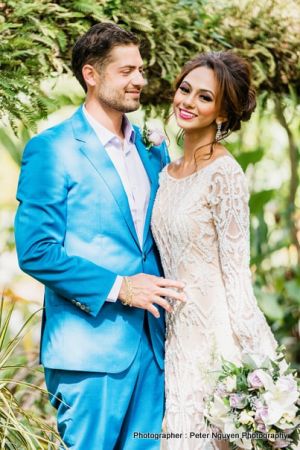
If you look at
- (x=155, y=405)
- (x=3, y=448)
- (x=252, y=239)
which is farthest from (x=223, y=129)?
(x=252, y=239)

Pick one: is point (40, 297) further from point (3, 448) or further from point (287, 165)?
point (3, 448)

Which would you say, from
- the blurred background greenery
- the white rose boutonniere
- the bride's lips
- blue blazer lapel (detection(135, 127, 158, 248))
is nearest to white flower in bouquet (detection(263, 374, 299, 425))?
blue blazer lapel (detection(135, 127, 158, 248))

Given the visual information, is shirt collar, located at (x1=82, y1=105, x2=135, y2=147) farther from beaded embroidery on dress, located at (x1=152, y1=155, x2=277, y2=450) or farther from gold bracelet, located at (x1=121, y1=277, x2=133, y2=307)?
gold bracelet, located at (x1=121, y1=277, x2=133, y2=307)

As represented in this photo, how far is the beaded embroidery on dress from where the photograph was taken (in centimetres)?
341

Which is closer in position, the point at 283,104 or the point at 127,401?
the point at 127,401

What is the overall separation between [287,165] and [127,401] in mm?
7566

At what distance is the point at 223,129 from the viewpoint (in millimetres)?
3686

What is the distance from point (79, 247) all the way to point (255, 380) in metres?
0.84

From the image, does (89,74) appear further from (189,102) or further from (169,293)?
(169,293)

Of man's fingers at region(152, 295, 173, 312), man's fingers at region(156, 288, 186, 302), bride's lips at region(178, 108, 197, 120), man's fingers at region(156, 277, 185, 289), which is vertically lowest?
man's fingers at region(152, 295, 173, 312)

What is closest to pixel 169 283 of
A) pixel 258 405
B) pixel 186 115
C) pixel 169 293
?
pixel 169 293

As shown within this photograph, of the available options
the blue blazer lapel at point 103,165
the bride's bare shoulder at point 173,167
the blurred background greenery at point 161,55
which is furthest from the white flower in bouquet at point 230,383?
the bride's bare shoulder at point 173,167

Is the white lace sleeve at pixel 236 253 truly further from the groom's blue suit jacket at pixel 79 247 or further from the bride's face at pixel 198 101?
the groom's blue suit jacket at pixel 79 247

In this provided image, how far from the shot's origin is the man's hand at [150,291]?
3.35 m
